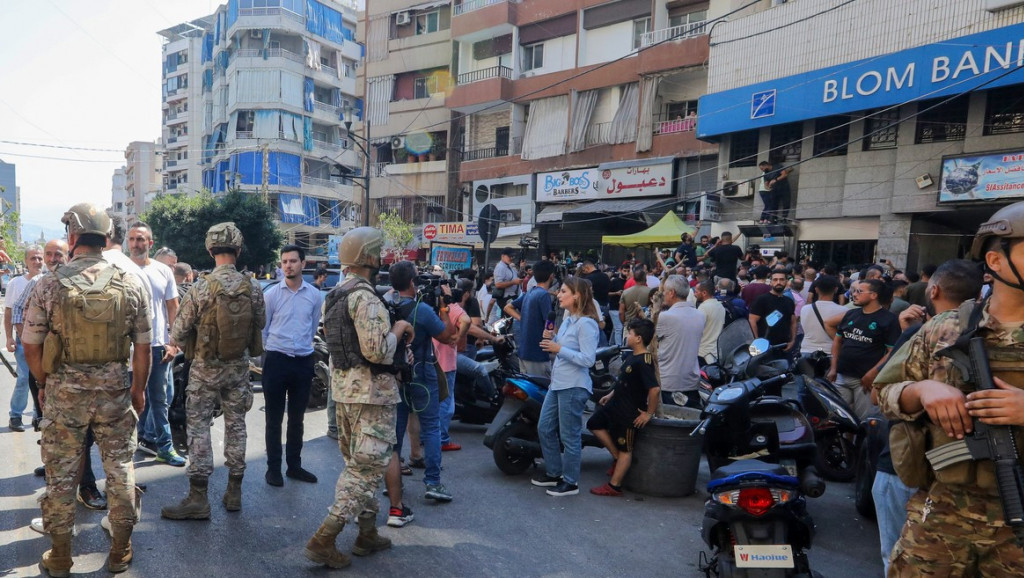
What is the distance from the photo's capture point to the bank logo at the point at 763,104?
16.6 meters

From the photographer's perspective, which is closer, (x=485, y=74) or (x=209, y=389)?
(x=209, y=389)

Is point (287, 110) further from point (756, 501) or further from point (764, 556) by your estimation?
point (764, 556)

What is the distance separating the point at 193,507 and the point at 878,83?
1595cm

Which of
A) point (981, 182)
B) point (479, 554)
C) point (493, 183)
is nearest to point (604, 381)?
point (479, 554)

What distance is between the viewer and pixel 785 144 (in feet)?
55.6

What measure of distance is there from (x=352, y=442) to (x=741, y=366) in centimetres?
354

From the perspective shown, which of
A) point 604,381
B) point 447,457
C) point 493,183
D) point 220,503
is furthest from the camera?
point 493,183

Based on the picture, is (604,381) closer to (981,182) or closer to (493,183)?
(981,182)

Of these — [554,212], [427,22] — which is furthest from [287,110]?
[554,212]

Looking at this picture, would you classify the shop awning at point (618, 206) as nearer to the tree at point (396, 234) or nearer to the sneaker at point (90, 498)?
the tree at point (396, 234)

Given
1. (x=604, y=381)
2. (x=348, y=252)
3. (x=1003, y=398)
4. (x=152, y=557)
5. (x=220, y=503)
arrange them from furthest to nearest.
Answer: (x=604, y=381) → (x=220, y=503) → (x=348, y=252) → (x=152, y=557) → (x=1003, y=398)

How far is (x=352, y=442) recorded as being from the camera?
4008mm

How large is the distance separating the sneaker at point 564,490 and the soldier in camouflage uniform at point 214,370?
2.47 m

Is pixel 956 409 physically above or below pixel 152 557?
above
